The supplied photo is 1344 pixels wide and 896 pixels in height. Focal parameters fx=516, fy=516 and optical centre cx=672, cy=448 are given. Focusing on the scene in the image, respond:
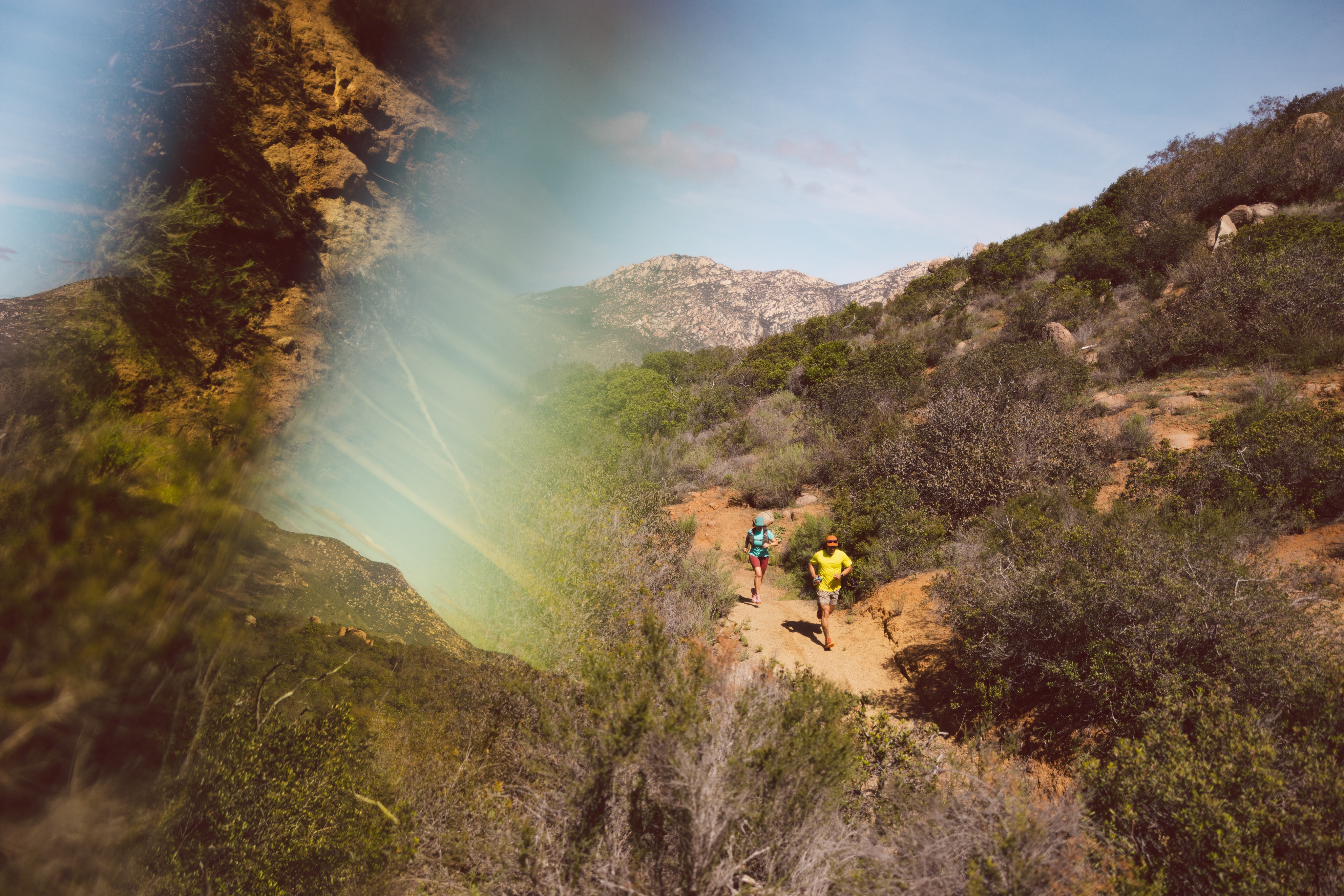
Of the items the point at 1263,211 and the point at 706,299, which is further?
the point at 706,299

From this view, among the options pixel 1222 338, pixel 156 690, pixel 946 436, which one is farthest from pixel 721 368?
pixel 156 690

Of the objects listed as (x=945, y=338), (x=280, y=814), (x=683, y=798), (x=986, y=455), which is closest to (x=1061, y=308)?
(x=945, y=338)

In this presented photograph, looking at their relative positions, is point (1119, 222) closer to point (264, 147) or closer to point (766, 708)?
point (766, 708)

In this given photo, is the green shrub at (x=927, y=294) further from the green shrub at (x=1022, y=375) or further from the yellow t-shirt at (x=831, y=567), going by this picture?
the yellow t-shirt at (x=831, y=567)

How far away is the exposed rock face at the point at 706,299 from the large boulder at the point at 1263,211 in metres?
32.6

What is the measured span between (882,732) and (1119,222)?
22.8 m

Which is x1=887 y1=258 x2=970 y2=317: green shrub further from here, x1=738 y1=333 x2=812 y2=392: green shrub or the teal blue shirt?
the teal blue shirt

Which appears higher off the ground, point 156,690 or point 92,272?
point 92,272

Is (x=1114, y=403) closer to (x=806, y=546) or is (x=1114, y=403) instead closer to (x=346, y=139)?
(x=806, y=546)

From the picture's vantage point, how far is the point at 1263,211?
1425 centimetres

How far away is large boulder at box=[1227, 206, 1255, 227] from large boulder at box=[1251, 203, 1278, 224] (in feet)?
0.13

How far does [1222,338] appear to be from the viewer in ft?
36.3

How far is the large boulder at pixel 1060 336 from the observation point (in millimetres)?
13508

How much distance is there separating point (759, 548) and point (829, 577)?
1.30 m
